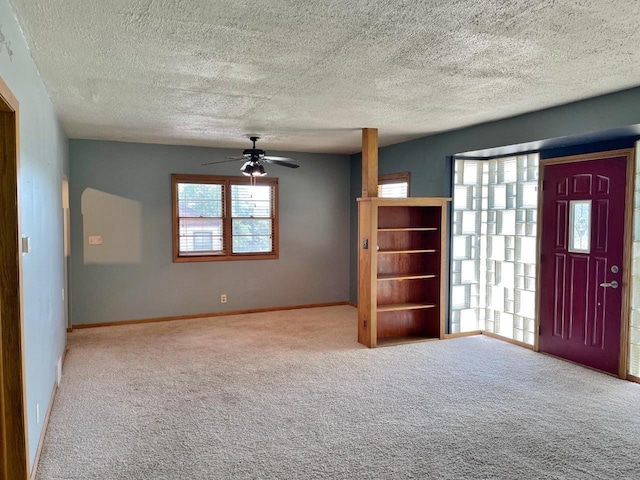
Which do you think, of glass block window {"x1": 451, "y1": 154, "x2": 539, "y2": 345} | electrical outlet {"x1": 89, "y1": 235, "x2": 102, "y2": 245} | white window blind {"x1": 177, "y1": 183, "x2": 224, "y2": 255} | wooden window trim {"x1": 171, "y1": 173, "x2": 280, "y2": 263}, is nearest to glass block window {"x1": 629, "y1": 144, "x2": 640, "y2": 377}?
glass block window {"x1": 451, "y1": 154, "x2": 539, "y2": 345}

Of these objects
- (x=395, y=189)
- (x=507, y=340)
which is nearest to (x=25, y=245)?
(x=507, y=340)

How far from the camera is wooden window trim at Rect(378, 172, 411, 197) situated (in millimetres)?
6502

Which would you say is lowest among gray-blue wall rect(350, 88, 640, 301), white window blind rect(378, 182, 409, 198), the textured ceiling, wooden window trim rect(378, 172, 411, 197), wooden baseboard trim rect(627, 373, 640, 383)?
wooden baseboard trim rect(627, 373, 640, 383)

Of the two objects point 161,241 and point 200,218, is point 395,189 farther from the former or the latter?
point 161,241

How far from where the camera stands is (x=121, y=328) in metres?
6.30

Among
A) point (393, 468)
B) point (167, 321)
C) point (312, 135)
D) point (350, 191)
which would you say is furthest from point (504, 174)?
point (167, 321)

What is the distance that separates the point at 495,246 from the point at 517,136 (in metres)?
1.57

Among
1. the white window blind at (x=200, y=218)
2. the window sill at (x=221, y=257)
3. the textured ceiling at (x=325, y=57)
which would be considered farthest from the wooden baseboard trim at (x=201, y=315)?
the textured ceiling at (x=325, y=57)

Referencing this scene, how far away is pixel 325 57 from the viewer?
2.95m

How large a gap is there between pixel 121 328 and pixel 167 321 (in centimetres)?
64

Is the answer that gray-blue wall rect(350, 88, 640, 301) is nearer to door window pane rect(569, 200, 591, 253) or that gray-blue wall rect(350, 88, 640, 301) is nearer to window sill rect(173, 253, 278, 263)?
door window pane rect(569, 200, 591, 253)

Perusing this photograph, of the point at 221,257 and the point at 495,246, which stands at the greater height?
the point at 495,246

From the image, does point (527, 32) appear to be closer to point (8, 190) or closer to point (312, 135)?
point (8, 190)

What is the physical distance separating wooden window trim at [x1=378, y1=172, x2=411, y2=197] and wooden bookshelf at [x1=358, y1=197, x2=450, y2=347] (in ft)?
2.57
